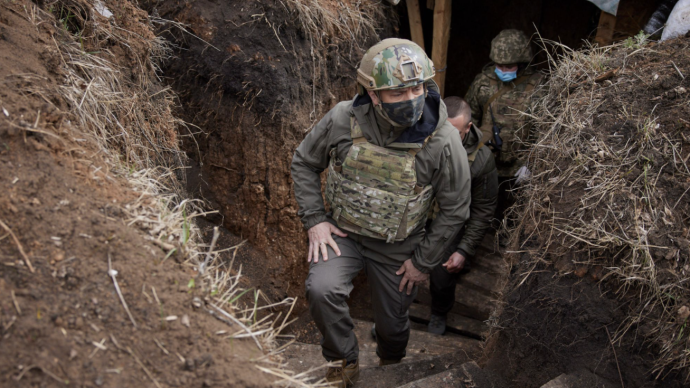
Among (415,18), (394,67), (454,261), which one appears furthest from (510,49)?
(394,67)

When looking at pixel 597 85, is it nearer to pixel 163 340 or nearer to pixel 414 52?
pixel 414 52

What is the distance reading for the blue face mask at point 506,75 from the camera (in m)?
5.51

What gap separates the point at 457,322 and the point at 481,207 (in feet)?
5.34

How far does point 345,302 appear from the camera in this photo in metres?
3.26

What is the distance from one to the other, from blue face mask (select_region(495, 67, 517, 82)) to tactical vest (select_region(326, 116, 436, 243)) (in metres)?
2.82

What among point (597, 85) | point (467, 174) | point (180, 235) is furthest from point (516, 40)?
point (180, 235)

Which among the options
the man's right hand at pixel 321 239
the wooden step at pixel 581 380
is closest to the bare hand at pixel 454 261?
the man's right hand at pixel 321 239

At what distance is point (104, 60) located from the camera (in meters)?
3.09

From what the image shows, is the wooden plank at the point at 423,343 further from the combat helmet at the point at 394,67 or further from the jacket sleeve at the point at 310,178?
the combat helmet at the point at 394,67

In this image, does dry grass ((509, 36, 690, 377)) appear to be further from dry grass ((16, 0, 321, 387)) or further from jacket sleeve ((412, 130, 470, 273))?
dry grass ((16, 0, 321, 387))

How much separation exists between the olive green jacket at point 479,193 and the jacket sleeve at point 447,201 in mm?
1210

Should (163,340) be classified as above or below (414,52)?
below

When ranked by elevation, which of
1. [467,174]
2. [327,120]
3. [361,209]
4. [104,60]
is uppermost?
[104,60]

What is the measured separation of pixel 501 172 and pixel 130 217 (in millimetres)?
4341
